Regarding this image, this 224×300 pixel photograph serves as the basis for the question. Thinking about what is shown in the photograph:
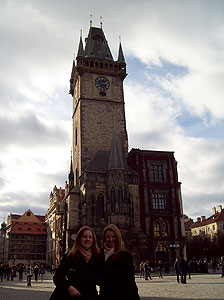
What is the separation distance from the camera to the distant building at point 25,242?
91562 millimetres

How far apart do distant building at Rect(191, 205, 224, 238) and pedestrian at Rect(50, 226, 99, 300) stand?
80175 mm

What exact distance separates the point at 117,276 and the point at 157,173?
44753 mm

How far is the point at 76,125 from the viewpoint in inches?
2188

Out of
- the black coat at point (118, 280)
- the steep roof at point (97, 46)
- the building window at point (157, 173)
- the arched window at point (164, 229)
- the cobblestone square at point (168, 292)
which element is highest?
the steep roof at point (97, 46)

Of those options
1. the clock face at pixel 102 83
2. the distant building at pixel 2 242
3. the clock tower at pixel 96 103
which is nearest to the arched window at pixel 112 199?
the clock tower at pixel 96 103

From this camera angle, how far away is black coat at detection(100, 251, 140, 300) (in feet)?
16.3

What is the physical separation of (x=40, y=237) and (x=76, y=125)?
171 feet

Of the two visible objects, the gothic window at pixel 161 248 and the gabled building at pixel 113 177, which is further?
the gothic window at pixel 161 248

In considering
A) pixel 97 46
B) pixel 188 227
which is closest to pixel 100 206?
pixel 97 46

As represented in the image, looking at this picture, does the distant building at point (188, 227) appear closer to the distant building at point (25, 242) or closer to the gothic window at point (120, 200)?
the distant building at point (25, 242)

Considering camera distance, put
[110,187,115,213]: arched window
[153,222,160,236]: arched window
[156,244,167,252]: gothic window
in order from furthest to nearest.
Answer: [153,222,160,236]: arched window, [156,244,167,252]: gothic window, [110,187,115,213]: arched window

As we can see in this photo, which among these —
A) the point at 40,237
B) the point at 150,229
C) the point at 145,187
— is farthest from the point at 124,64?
the point at 40,237

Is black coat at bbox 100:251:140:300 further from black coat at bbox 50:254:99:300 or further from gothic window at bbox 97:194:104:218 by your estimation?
gothic window at bbox 97:194:104:218

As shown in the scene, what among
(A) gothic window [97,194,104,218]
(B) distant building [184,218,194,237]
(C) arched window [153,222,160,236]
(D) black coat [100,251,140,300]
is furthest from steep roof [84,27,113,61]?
(B) distant building [184,218,194,237]
